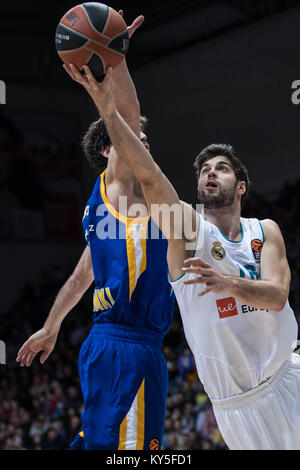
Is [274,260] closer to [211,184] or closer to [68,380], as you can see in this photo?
[211,184]

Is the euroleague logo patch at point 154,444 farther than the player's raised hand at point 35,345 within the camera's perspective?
No

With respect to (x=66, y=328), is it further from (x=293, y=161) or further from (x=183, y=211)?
(x=183, y=211)

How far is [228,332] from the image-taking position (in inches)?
140

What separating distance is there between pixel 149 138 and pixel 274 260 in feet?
46.5

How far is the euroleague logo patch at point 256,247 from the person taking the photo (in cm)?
377

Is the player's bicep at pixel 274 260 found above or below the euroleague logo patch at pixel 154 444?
above

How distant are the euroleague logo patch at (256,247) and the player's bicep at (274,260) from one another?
0.09 ft

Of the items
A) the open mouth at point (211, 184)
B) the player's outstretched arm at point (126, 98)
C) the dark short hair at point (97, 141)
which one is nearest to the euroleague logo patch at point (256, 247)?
the open mouth at point (211, 184)

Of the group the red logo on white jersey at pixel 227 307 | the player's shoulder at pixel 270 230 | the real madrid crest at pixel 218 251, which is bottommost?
the red logo on white jersey at pixel 227 307

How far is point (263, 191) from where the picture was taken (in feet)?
51.3

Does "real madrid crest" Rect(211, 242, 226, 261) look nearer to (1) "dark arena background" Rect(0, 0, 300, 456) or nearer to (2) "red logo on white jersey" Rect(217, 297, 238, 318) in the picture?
(2) "red logo on white jersey" Rect(217, 297, 238, 318)

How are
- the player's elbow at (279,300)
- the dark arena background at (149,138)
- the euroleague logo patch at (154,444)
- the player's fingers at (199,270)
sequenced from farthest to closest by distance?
the dark arena background at (149,138)
the euroleague logo patch at (154,444)
the player's elbow at (279,300)
the player's fingers at (199,270)

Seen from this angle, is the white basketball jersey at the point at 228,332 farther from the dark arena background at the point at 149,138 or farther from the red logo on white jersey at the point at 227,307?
the dark arena background at the point at 149,138

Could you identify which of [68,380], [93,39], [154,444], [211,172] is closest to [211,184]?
[211,172]
